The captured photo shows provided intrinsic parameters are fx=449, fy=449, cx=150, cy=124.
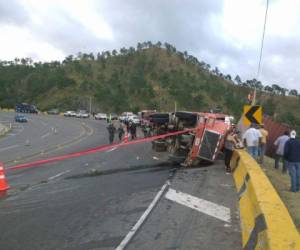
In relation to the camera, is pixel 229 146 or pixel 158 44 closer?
pixel 229 146

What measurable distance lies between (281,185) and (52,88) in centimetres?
13733

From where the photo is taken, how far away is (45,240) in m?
7.35

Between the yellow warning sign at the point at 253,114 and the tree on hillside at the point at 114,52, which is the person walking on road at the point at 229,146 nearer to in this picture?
the yellow warning sign at the point at 253,114

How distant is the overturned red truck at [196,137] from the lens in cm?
1683

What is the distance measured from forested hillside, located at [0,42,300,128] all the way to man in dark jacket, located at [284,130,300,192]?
91.6 meters

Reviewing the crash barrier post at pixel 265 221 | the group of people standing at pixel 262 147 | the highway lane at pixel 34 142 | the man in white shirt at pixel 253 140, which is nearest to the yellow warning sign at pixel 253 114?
the group of people standing at pixel 262 147

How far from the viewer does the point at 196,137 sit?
668 inches

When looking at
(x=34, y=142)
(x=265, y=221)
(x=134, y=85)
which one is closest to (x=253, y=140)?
(x=265, y=221)

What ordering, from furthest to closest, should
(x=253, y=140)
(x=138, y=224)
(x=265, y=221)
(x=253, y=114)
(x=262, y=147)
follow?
1. (x=262, y=147)
2. (x=253, y=114)
3. (x=253, y=140)
4. (x=138, y=224)
5. (x=265, y=221)

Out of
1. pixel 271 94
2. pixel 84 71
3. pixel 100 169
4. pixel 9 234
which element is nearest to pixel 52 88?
pixel 84 71

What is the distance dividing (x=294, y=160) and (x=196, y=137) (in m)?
4.92

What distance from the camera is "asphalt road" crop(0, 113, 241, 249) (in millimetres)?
7258

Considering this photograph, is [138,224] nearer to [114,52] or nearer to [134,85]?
[134,85]

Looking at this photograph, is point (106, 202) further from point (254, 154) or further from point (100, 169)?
point (254, 154)
